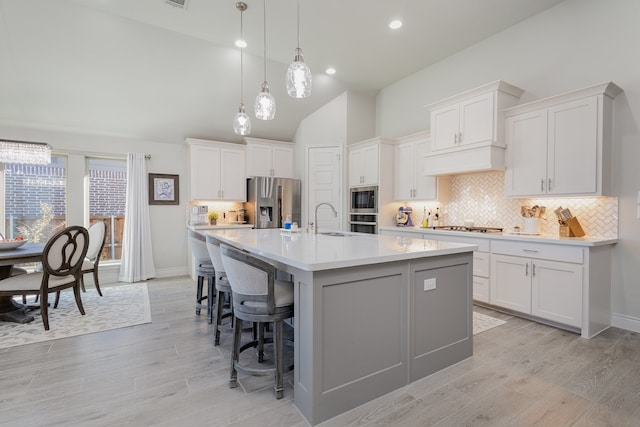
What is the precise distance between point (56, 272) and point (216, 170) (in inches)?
117

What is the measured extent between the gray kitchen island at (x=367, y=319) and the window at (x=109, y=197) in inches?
175

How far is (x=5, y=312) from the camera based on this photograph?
348 centimetres

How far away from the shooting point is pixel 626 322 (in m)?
3.14

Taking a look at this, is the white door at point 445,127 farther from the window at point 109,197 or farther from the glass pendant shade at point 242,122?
the window at point 109,197

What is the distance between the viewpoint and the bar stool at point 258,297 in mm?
1922

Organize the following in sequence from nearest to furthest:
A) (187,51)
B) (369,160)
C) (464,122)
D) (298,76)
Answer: (298,76)
(464,122)
(187,51)
(369,160)

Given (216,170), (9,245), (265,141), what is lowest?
(9,245)

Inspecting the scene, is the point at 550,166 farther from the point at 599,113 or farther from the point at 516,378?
the point at 516,378

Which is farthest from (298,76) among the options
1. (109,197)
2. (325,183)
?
(109,197)

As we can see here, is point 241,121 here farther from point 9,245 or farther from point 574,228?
point 574,228

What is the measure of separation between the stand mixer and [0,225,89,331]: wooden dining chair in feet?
14.1

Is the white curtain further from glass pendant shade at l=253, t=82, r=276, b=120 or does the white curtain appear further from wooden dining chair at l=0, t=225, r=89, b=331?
glass pendant shade at l=253, t=82, r=276, b=120

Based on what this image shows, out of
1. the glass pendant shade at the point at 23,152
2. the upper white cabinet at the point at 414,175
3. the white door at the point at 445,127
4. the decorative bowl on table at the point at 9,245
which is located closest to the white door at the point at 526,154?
the white door at the point at 445,127

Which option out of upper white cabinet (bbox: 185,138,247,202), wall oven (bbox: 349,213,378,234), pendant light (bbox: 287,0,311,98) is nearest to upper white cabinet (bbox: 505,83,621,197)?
wall oven (bbox: 349,213,378,234)
